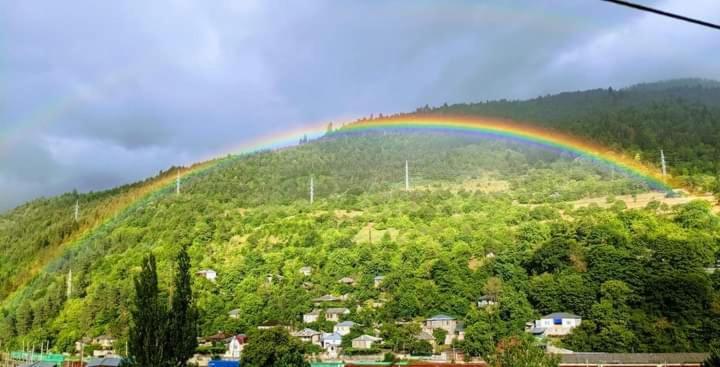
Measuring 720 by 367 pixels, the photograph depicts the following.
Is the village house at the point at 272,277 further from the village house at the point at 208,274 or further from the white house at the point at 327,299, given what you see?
the white house at the point at 327,299

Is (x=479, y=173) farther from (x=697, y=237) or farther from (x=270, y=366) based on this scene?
(x=270, y=366)

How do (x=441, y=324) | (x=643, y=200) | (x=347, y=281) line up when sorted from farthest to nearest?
1. (x=643, y=200)
2. (x=347, y=281)
3. (x=441, y=324)

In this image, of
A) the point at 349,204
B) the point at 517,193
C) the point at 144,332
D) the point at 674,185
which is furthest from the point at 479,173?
the point at 144,332

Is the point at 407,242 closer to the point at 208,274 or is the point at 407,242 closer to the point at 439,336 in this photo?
Answer: the point at 208,274

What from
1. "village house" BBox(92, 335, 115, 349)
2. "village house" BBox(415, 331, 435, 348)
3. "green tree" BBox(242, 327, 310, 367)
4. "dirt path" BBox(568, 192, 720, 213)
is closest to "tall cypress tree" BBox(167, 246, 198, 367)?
"green tree" BBox(242, 327, 310, 367)

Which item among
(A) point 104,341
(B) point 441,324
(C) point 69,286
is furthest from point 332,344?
(C) point 69,286
